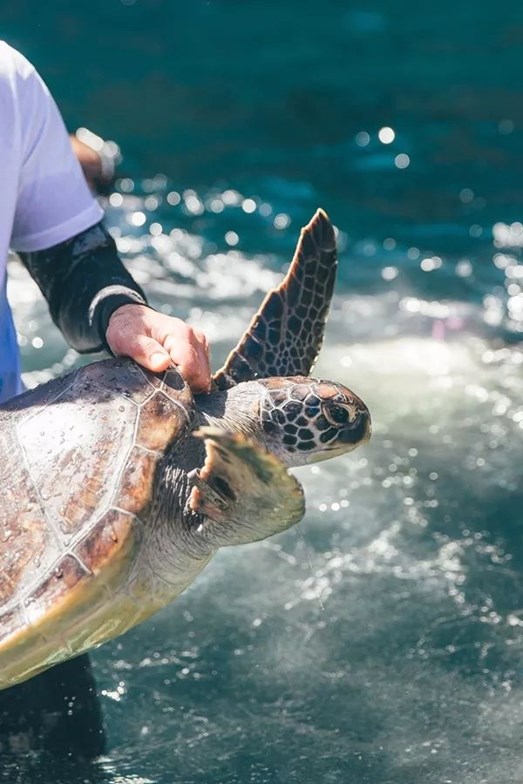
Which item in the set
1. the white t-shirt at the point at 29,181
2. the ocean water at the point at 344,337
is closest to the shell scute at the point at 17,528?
the white t-shirt at the point at 29,181

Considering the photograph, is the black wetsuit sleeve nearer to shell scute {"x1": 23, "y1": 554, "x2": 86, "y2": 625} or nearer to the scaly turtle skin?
the scaly turtle skin

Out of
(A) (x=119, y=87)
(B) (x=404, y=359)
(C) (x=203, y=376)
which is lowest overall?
(B) (x=404, y=359)

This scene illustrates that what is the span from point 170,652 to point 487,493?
1.41 meters

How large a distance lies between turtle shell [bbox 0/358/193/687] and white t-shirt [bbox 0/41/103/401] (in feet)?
1.22

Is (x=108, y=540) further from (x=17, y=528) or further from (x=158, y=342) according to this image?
(x=158, y=342)

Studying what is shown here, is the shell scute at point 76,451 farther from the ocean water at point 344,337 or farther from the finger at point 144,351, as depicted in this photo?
the ocean water at point 344,337

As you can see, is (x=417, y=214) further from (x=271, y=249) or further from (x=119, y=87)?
(x=119, y=87)

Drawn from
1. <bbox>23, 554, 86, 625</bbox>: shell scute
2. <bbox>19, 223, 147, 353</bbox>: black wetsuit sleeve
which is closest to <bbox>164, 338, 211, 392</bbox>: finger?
<bbox>19, 223, 147, 353</bbox>: black wetsuit sleeve

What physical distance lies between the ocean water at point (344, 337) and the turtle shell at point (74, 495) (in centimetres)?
62

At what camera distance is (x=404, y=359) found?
506cm

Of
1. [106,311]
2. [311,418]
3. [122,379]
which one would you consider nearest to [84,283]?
[106,311]

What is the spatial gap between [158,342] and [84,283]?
35cm

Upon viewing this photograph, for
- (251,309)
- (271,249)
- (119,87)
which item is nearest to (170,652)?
(251,309)

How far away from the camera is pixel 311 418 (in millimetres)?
2762
